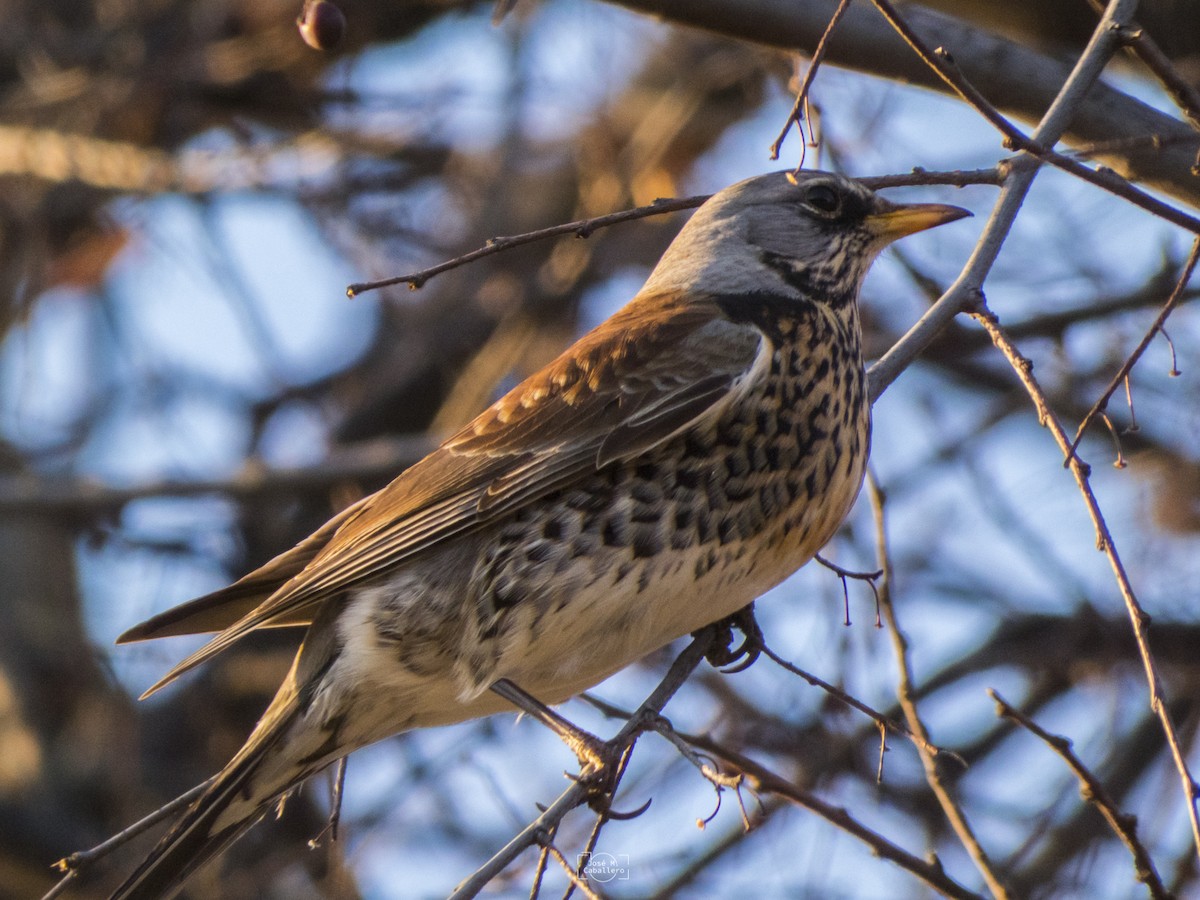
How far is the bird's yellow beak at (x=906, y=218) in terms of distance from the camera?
12.6 feet

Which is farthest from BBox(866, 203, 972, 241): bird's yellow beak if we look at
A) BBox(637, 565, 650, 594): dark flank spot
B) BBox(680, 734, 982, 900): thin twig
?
BBox(680, 734, 982, 900): thin twig

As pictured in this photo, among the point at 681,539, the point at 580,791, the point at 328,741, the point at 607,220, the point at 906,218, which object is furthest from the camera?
the point at 906,218

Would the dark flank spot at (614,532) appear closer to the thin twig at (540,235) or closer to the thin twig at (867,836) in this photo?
the thin twig at (867,836)

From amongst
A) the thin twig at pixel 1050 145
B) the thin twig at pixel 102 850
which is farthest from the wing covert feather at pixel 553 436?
the thin twig at pixel 1050 145

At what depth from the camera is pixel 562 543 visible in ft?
11.7

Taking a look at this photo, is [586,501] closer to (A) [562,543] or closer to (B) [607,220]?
(A) [562,543]

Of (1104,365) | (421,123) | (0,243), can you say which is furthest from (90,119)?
(1104,365)

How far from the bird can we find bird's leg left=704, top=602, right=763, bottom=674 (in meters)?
0.18

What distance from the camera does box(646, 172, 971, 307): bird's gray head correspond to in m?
4.06

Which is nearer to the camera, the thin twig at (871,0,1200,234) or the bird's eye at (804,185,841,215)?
the thin twig at (871,0,1200,234)

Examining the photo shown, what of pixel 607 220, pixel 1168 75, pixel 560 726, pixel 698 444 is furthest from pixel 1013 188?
pixel 560 726

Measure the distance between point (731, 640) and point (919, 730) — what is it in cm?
65

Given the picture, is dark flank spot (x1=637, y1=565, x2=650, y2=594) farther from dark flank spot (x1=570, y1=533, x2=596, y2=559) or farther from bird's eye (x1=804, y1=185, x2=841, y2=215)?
bird's eye (x1=804, y1=185, x2=841, y2=215)

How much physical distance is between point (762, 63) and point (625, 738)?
3257mm
